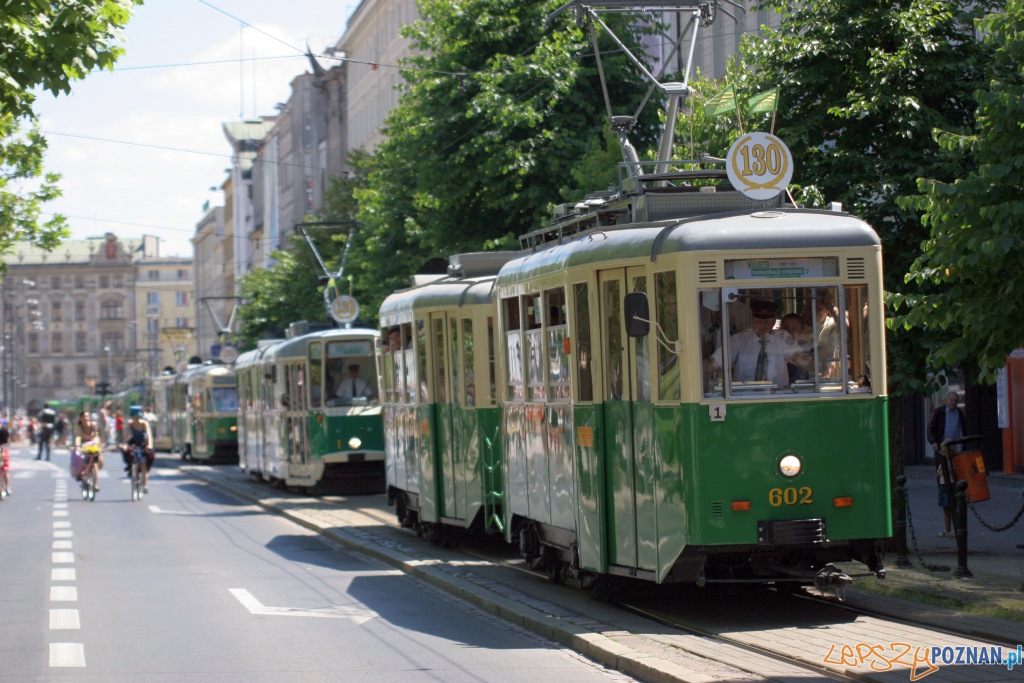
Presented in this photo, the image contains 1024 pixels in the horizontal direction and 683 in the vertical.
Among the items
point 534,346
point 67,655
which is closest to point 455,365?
point 534,346

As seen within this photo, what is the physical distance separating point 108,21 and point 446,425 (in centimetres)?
638

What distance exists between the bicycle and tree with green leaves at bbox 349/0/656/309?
741cm

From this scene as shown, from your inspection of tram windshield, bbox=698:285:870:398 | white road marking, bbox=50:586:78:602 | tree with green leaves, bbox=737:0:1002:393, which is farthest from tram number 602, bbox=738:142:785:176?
white road marking, bbox=50:586:78:602

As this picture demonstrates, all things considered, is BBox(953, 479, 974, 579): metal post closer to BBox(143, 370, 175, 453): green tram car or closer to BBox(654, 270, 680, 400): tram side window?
BBox(654, 270, 680, 400): tram side window

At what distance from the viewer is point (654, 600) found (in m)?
13.3

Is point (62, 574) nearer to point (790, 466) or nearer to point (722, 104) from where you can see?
point (722, 104)

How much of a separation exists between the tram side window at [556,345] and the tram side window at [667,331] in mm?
1658

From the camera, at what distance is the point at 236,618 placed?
44.7ft

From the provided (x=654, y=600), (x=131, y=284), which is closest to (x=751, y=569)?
(x=654, y=600)

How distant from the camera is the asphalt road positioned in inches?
425

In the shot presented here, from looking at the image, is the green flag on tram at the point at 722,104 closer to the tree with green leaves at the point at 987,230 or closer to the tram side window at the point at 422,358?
the tram side window at the point at 422,358

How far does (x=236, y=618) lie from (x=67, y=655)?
2.20 metres

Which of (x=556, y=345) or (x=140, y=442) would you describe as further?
Answer: (x=140, y=442)

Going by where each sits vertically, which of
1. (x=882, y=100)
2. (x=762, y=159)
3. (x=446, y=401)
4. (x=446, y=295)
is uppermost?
(x=882, y=100)
